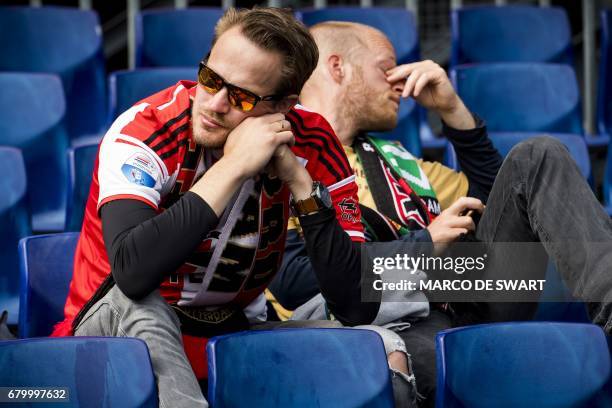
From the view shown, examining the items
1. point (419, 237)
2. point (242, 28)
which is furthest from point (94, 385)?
point (419, 237)

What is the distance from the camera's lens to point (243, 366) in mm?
1833

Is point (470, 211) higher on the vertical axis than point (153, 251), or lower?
lower

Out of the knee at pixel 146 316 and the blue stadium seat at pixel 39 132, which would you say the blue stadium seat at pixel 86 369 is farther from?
the blue stadium seat at pixel 39 132

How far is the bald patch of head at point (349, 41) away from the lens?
3000mm

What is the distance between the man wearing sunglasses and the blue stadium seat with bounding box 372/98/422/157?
1413mm

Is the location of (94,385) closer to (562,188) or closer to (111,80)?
(562,188)

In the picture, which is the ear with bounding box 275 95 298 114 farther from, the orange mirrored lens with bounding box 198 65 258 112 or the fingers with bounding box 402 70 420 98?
the fingers with bounding box 402 70 420 98

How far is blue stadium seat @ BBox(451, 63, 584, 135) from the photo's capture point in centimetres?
380

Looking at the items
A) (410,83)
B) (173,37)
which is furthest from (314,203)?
(173,37)

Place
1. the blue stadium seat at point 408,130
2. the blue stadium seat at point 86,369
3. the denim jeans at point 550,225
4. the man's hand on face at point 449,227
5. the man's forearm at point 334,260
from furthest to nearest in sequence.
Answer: the blue stadium seat at point 408,130 → the man's hand on face at point 449,227 → the denim jeans at point 550,225 → the man's forearm at point 334,260 → the blue stadium seat at point 86,369

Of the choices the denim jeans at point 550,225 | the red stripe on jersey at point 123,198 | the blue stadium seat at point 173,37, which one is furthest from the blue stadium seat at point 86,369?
the blue stadium seat at point 173,37

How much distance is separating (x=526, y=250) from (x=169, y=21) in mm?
2027

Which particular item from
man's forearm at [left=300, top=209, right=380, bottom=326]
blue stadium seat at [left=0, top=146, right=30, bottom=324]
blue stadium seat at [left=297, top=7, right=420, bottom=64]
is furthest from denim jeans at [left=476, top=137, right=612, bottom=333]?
blue stadium seat at [left=297, top=7, right=420, bottom=64]

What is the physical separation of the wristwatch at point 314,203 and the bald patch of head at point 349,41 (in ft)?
3.05
